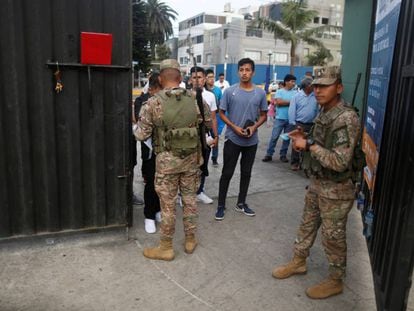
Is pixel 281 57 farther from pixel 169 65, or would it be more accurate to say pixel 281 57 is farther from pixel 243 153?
pixel 169 65

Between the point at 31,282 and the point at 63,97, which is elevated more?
the point at 63,97

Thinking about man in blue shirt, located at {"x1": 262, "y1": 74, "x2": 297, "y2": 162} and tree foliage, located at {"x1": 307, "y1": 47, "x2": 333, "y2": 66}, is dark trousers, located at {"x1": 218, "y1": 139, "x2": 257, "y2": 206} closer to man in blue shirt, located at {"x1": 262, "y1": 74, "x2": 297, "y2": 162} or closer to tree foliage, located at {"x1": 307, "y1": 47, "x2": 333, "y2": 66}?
man in blue shirt, located at {"x1": 262, "y1": 74, "x2": 297, "y2": 162}

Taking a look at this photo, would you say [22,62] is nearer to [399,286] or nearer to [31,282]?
[31,282]

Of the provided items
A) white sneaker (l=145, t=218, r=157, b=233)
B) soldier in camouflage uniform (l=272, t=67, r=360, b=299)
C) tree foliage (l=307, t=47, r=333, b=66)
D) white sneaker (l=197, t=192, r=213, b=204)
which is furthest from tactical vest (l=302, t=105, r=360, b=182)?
tree foliage (l=307, t=47, r=333, b=66)

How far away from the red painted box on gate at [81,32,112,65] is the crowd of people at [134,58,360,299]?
49 cm

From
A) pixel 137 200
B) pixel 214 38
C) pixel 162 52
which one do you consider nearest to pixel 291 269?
pixel 137 200

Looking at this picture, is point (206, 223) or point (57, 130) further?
point (206, 223)

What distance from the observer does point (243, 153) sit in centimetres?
448

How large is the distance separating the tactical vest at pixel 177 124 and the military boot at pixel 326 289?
1480 mm

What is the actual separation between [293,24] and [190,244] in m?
25.8

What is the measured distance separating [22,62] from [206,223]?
242 cm

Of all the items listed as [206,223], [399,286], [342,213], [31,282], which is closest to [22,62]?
[31,282]

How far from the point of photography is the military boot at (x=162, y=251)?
11.3ft

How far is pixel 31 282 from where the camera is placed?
9.85 feet
